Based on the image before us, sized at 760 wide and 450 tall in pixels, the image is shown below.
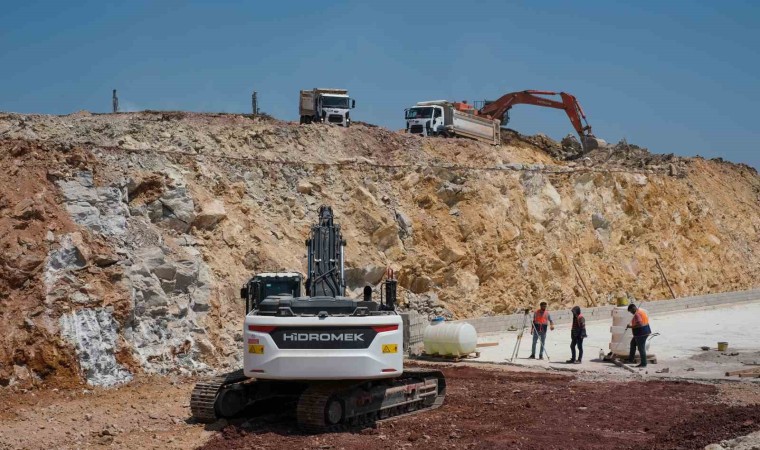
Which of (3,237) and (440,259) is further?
(440,259)

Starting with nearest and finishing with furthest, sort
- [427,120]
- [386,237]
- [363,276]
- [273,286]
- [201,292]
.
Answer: [273,286] < [201,292] < [363,276] < [386,237] < [427,120]

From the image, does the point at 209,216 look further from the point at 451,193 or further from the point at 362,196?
the point at 451,193

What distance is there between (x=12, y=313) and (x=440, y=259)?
46.3 ft

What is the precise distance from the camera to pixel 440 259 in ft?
90.4

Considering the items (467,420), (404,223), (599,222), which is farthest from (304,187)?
(467,420)

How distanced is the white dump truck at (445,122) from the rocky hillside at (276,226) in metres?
1.61

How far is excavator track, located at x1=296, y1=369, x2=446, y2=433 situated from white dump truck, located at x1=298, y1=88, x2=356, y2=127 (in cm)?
1936

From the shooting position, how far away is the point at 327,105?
108ft

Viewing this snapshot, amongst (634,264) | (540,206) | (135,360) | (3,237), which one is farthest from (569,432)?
(634,264)

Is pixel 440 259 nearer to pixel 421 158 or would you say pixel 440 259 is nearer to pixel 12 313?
pixel 421 158

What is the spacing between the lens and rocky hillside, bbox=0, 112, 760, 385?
1759cm

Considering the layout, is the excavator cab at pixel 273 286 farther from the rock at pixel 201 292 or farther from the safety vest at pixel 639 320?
the safety vest at pixel 639 320

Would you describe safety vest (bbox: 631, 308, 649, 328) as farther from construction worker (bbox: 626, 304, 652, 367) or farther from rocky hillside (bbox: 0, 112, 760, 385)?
rocky hillside (bbox: 0, 112, 760, 385)

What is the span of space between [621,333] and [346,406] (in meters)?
9.41
